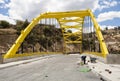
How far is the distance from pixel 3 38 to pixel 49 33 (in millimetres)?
34377

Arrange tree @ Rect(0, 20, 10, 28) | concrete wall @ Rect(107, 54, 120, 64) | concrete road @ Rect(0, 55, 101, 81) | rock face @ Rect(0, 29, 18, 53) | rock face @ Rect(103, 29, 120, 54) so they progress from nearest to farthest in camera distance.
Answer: concrete road @ Rect(0, 55, 101, 81) → concrete wall @ Rect(107, 54, 120, 64) → rock face @ Rect(0, 29, 18, 53) → tree @ Rect(0, 20, 10, 28) → rock face @ Rect(103, 29, 120, 54)

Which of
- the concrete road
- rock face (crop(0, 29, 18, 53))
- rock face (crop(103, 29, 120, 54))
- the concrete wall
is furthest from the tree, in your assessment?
the concrete road

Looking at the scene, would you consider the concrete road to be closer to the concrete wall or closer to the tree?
the concrete wall

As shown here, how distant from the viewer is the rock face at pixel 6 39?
7990cm

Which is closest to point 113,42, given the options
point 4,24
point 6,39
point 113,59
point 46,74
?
point 4,24

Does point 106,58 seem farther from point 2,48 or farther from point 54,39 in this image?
point 54,39

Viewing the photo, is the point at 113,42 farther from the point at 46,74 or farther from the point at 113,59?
the point at 46,74

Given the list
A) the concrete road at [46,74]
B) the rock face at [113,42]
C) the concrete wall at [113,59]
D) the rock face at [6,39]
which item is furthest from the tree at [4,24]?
the concrete road at [46,74]

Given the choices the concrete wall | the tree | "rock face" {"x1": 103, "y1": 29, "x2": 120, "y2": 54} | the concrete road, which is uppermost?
the tree

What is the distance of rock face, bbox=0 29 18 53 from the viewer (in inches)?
3146

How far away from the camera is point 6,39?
276 feet

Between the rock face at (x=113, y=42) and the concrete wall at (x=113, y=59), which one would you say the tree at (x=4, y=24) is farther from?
the concrete wall at (x=113, y=59)

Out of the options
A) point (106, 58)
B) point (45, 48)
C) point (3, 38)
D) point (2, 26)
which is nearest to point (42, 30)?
point (45, 48)

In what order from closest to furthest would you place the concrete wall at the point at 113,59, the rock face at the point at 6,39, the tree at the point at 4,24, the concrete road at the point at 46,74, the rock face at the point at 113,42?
the concrete road at the point at 46,74, the concrete wall at the point at 113,59, the rock face at the point at 6,39, the tree at the point at 4,24, the rock face at the point at 113,42
